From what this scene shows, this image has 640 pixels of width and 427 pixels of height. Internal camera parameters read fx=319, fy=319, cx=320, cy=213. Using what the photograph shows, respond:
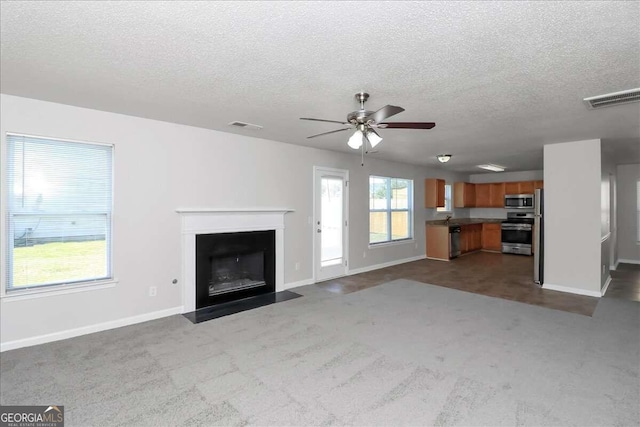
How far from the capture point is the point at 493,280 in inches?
226

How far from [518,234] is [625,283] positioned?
3116 millimetres

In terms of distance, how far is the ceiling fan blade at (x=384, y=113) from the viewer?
2344 millimetres

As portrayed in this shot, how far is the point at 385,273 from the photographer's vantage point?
6352 millimetres

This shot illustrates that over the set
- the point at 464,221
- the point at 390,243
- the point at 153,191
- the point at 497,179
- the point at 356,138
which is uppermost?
the point at 497,179

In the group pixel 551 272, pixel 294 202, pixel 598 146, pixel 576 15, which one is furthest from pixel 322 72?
pixel 551 272

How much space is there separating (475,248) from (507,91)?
731 cm

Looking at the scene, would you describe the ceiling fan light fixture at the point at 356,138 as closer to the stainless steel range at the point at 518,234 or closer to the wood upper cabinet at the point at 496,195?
the stainless steel range at the point at 518,234

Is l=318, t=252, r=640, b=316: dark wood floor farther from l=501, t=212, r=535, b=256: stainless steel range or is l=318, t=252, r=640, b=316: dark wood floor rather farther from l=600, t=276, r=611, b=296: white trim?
l=501, t=212, r=535, b=256: stainless steel range

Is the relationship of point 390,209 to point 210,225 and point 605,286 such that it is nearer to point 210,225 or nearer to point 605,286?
point 605,286

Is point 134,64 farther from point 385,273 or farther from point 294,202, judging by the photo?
point 385,273

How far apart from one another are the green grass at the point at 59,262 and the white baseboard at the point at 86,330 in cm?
51

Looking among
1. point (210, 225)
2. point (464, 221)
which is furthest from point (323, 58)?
point (464, 221)

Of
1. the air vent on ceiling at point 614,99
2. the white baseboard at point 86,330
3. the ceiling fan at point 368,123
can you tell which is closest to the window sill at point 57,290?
the white baseboard at point 86,330

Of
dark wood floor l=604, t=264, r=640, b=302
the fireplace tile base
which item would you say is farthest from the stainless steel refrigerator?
the fireplace tile base
